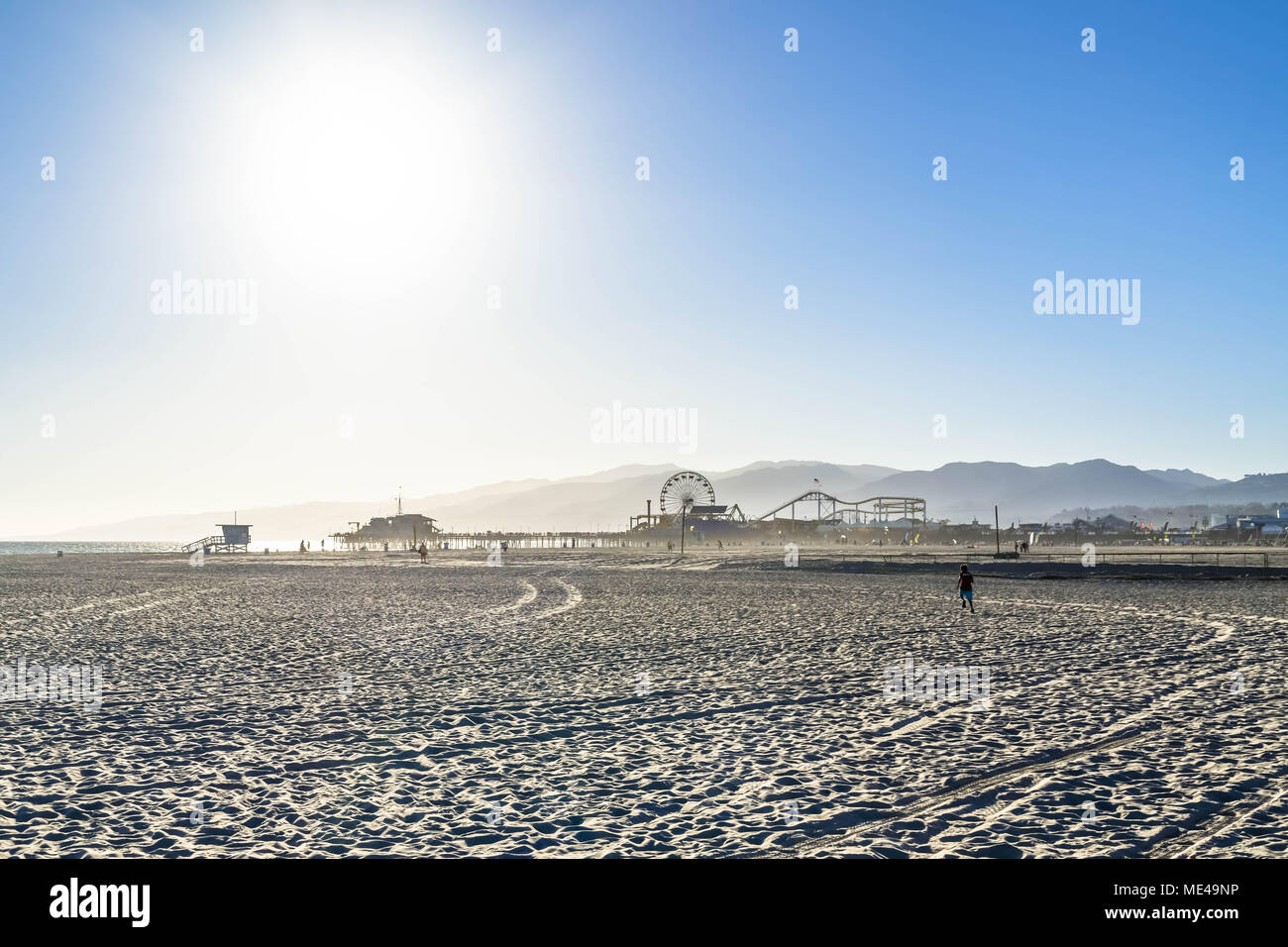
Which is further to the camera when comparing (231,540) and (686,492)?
(686,492)

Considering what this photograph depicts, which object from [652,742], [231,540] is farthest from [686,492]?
[652,742]

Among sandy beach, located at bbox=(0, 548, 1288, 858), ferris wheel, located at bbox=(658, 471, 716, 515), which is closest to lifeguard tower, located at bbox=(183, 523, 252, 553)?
ferris wheel, located at bbox=(658, 471, 716, 515)

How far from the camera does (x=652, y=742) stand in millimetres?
9570

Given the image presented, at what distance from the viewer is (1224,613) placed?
23641mm

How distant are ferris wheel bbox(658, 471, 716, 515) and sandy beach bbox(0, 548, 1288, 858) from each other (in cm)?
15372

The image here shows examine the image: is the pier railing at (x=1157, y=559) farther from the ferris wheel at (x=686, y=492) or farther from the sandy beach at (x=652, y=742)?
the ferris wheel at (x=686, y=492)

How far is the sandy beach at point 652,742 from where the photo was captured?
253 inches

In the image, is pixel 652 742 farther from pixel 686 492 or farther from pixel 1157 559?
pixel 686 492

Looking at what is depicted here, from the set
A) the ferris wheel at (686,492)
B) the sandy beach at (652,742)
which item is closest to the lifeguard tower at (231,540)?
the ferris wheel at (686,492)

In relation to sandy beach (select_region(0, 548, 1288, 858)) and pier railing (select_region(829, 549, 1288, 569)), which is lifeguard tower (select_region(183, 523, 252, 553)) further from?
sandy beach (select_region(0, 548, 1288, 858))

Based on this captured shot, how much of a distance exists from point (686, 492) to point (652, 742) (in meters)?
167

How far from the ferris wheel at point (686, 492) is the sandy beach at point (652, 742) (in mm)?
153720
